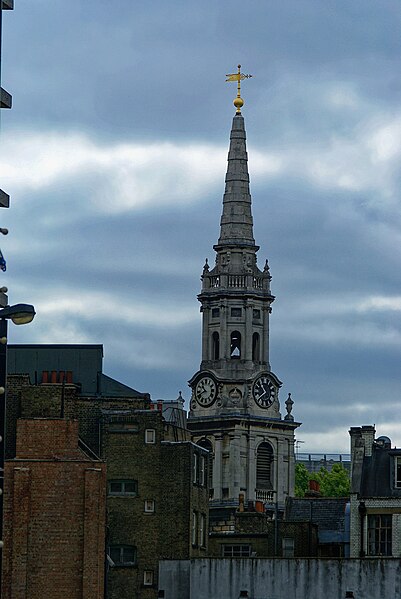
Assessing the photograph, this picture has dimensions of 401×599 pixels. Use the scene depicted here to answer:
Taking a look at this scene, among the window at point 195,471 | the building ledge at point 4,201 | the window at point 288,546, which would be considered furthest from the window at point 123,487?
the building ledge at point 4,201

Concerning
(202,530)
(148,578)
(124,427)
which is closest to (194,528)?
(202,530)

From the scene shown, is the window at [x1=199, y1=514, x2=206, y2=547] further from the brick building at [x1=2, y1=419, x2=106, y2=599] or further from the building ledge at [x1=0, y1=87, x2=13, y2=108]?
the building ledge at [x1=0, y1=87, x2=13, y2=108]

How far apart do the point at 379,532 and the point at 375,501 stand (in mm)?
1806

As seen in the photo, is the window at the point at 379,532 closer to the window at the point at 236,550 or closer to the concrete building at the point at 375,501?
the concrete building at the point at 375,501

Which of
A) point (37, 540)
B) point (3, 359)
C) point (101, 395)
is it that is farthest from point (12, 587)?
point (3, 359)

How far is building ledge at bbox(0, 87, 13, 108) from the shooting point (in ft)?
202

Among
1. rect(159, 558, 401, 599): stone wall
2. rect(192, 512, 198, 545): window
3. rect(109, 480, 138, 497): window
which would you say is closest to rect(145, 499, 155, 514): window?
rect(109, 480, 138, 497): window

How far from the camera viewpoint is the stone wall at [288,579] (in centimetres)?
10619

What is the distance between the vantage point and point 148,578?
118 metres

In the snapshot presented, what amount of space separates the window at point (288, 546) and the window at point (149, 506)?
28.3 ft

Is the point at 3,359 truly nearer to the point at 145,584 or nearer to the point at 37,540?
the point at 37,540

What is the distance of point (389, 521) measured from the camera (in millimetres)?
124562

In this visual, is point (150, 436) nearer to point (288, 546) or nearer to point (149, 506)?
point (149, 506)

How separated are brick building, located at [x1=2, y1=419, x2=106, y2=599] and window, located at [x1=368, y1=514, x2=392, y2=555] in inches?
1035
